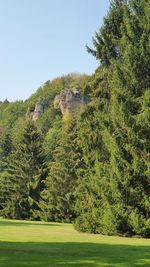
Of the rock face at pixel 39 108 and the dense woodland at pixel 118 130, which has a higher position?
the rock face at pixel 39 108

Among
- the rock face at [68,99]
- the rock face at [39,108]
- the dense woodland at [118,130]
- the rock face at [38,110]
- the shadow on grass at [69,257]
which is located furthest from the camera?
the rock face at [39,108]

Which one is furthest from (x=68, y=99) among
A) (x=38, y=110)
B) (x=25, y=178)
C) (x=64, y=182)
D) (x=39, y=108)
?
(x=64, y=182)

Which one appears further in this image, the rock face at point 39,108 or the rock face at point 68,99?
the rock face at point 39,108

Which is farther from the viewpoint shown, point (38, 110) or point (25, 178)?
point (38, 110)

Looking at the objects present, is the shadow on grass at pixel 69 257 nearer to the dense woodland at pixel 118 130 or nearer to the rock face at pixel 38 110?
the dense woodland at pixel 118 130

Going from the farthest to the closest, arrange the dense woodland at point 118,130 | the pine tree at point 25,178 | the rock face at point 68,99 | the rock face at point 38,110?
the rock face at point 38,110, the rock face at point 68,99, the pine tree at point 25,178, the dense woodland at point 118,130

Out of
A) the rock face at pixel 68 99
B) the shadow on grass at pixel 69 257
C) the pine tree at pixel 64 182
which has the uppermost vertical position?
the rock face at pixel 68 99

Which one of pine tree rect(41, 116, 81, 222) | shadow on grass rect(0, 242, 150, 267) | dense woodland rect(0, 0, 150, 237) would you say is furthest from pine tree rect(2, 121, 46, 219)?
shadow on grass rect(0, 242, 150, 267)

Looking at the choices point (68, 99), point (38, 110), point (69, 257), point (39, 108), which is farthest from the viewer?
point (39, 108)

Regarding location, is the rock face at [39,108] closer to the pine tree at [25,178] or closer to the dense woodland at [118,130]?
the pine tree at [25,178]

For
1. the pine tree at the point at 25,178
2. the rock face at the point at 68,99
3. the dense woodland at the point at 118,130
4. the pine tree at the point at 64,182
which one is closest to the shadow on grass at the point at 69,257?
the dense woodland at the point at 118,130

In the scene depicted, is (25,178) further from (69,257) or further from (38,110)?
(38,110)

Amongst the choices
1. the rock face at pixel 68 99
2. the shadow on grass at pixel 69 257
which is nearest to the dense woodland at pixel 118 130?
the shadow on grass at pixel 69 257

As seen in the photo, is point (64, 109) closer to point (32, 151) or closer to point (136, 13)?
point (32, 151)
